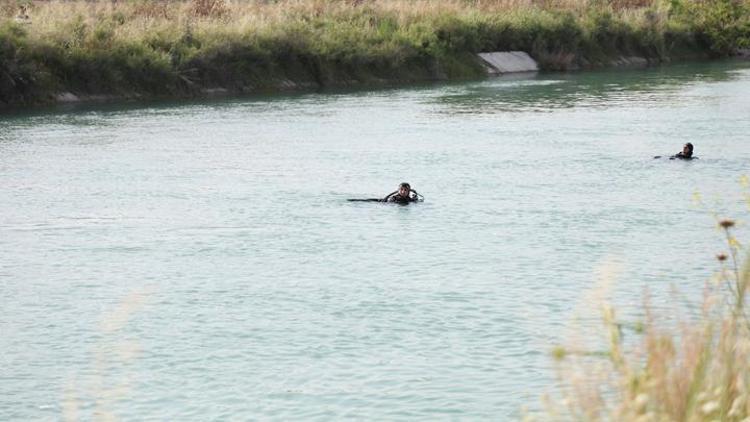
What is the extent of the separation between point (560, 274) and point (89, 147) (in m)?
14.8

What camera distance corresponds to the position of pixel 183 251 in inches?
733

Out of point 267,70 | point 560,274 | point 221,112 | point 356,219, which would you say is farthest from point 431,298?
point 267,70

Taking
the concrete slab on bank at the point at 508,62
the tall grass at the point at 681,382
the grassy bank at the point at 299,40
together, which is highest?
the tall grass at the point at 681,382

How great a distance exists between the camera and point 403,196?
21.5m

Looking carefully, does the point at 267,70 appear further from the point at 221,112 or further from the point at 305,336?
the point at 305,336

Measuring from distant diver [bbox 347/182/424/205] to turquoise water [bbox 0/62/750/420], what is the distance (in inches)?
5.8

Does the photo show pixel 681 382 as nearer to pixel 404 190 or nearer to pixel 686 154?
pixel 404 190

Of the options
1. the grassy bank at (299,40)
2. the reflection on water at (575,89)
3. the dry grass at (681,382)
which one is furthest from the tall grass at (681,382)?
the grassy bank at (299,40)

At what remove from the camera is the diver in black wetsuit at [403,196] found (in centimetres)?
2134

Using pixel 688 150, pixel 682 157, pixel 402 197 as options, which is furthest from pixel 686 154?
pixel 402 197

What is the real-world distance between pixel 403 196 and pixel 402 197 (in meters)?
0.05

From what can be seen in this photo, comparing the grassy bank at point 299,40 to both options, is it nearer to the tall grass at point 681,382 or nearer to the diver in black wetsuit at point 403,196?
the diver in black wetsuit at point 403,196

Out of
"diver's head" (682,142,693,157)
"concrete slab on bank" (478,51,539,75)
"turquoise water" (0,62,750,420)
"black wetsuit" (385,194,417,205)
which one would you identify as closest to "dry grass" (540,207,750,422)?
"turquoise water" (0,62,750,420)

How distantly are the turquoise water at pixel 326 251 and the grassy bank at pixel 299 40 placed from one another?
21.8 ft
